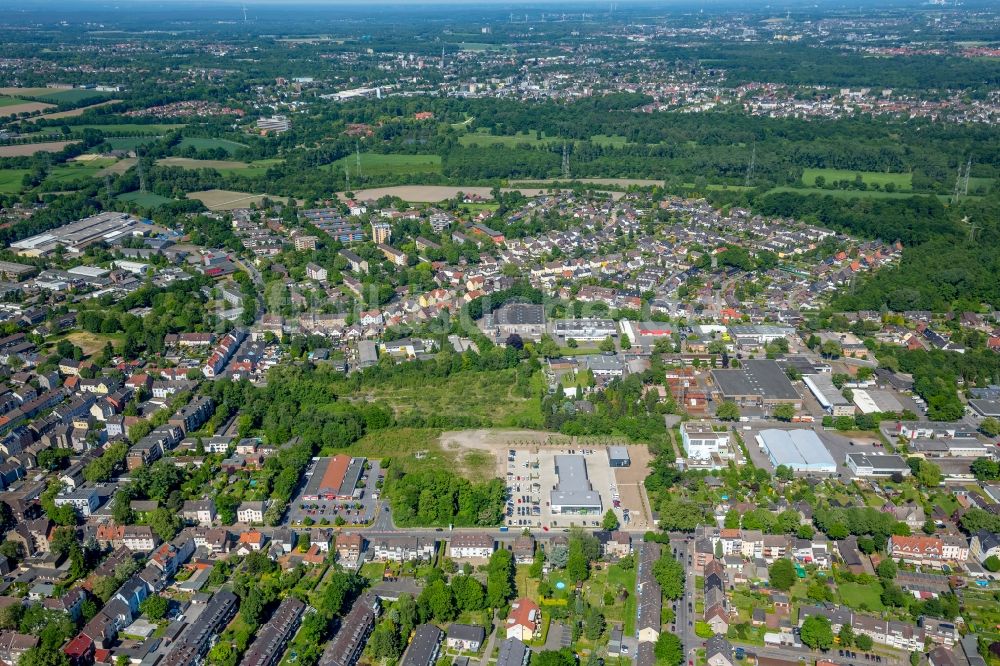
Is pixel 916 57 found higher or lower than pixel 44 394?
higher

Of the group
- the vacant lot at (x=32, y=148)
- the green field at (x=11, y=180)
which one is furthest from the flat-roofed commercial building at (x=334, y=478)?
the vacant lot at (x=32, y=148)

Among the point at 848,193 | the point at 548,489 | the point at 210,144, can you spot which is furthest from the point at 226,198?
the point at 848,193

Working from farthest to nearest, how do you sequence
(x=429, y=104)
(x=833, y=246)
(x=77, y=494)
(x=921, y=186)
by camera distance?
(x=429, y=104) < (x=921, y=186) < (x=833, y=246) < (x=77, y=494)

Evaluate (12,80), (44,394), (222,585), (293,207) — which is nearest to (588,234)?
(293,207)

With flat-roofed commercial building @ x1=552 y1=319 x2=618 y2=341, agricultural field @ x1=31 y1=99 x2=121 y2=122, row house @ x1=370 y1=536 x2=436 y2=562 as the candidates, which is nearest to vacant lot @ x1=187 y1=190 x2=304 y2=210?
flat-roofed commercial building @ x1=552 y1=319 x2=618 y2=341

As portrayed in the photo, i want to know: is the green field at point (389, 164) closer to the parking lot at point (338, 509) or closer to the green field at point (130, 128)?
the green field at point (130, 128)

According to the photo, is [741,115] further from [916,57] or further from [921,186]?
[916,57]
